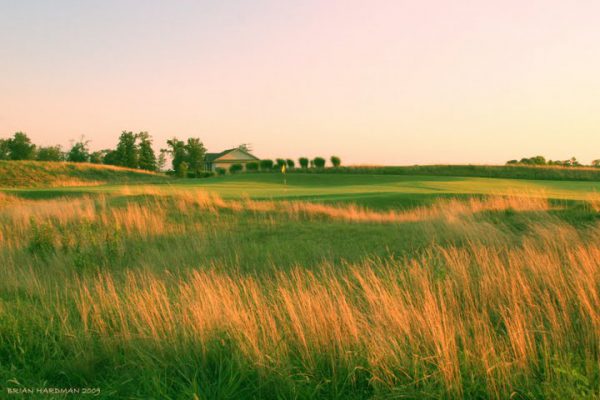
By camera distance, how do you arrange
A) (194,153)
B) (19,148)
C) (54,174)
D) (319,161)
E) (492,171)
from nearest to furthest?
(54,174) < (492,171) < (319,161) < (19,148) < (194,153)

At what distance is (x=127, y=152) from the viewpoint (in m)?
78.1

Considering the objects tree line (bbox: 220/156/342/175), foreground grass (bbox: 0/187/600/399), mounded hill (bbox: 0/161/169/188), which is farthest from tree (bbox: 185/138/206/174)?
foreground grass (bbox: 0/187/600/399)

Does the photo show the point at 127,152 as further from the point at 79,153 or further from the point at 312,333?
the point at 312,333

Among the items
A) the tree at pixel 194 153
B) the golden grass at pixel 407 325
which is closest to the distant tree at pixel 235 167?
the tree at pixel 194 153

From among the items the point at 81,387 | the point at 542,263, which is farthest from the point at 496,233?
the point at 81,387

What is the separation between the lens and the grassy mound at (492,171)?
37500 mm

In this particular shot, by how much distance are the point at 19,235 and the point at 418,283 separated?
10.5m

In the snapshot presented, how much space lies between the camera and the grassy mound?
3750cm

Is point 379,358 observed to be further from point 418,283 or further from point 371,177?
point 371,177

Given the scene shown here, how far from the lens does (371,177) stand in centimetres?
4072

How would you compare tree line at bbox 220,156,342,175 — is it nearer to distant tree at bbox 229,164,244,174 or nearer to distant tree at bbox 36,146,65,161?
distant tree at bbox 229,164,244,174

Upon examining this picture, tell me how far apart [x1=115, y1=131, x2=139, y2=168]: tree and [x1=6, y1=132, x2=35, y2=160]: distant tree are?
1461 centimetres

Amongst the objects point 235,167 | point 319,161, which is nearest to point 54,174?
point 235,167

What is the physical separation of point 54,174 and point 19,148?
143ft
